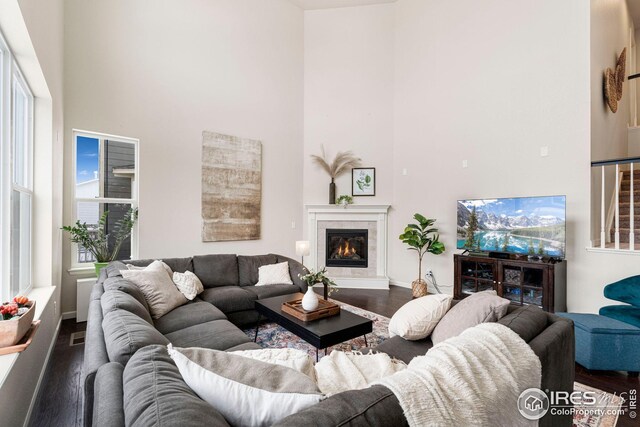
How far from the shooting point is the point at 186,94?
4562 millimetres

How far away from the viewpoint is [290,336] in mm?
3170

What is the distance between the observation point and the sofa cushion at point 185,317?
8.01 feet

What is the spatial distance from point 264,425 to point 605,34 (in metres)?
6.31

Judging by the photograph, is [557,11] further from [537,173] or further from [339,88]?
[339,88]

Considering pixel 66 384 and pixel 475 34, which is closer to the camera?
pixel 66 384

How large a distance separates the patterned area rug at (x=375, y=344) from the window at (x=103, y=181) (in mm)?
2375

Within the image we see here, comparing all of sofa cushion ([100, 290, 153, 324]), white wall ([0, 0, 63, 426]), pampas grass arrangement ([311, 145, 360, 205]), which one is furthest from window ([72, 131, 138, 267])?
pampas grass arrangement ([311, 145, 360, 205])

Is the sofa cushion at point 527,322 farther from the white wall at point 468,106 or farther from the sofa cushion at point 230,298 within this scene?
the white wall at point 468,106

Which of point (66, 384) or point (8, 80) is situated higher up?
point (8, 80)

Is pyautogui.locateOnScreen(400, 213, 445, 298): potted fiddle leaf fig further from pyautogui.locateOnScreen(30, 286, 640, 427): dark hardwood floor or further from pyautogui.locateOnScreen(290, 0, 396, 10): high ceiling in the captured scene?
pyautogui.locateOnScreen(290, 0, 396, 10): high ceiling

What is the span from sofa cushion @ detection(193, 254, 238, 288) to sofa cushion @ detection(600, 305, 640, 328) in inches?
152

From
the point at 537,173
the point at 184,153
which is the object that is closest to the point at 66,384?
the point at 184,153

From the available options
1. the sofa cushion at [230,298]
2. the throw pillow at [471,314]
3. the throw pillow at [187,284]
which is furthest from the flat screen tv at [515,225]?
the throw pillow at [187,284]

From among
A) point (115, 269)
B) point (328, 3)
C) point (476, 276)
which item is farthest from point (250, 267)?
point (328, 3)
